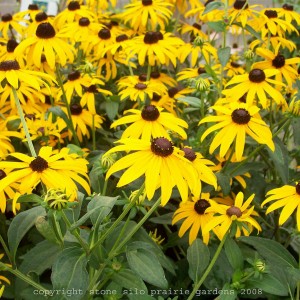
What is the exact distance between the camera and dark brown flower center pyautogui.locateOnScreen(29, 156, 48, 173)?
80cm

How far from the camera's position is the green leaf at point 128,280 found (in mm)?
797

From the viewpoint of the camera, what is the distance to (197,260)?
88 cm

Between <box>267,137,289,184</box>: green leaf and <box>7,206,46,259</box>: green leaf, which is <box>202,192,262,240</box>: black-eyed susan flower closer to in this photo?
<box>267,137,289,184</box>: green leaf

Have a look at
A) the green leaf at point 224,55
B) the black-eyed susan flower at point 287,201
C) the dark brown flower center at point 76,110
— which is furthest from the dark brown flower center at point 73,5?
the black-eyed susan flower at point 287,201

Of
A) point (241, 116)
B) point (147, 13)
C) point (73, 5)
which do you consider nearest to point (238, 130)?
point (241, 116)

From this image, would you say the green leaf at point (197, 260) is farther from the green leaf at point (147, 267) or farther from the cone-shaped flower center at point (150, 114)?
the cone-shaped flower center at point (150, 114)

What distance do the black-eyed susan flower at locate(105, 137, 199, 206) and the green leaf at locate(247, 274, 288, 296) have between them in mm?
198

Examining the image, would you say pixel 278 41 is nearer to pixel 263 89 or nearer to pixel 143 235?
pixel 263 89

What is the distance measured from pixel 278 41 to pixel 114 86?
491 millimetres

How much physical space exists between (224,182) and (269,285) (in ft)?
0.88

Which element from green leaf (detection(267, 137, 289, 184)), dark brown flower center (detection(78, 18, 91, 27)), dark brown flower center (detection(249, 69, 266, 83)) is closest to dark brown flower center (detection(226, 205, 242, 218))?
green leaf (detection(267, 137, 289, 184))

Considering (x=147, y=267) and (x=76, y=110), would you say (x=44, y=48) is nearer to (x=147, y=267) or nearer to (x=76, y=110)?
(x=76, y=110)

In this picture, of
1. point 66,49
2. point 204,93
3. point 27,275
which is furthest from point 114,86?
point 27,275

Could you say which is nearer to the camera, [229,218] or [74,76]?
[229,218]
